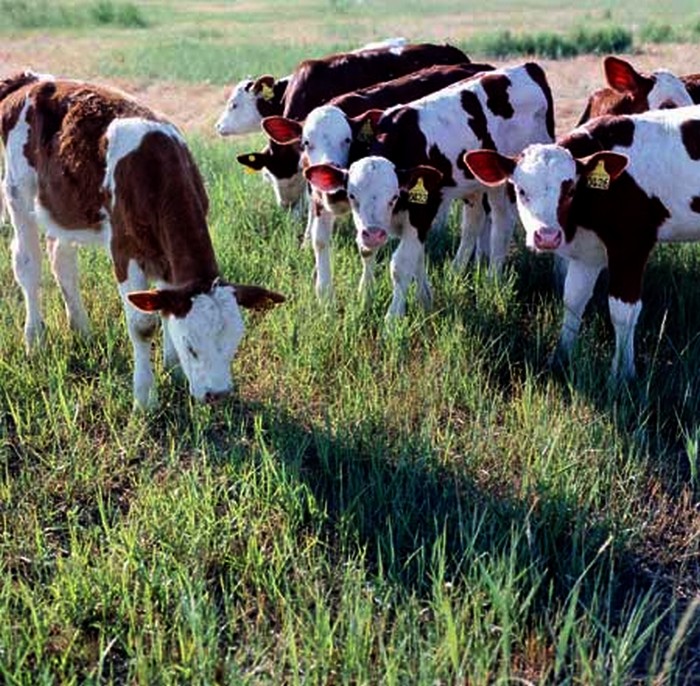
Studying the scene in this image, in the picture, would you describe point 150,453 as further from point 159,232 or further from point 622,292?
point 622,292

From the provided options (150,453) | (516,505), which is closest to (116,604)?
(150,453)

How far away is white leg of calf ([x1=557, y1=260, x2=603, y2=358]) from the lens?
5.93 metres

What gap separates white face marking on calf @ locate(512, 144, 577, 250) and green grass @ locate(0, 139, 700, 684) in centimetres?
68

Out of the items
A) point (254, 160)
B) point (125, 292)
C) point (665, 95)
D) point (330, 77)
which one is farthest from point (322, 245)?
point (665, 95)

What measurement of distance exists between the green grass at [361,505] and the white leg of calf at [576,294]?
0.16 metres

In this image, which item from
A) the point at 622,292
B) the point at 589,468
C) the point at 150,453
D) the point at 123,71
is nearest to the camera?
the point at 589,468

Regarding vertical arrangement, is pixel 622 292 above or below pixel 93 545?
above

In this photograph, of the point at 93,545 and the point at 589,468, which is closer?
the point at 93,545

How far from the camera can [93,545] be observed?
4086 mm

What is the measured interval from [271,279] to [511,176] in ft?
6.32

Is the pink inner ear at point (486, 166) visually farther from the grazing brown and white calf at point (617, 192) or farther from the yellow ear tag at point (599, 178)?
the yellow ear tag at point (599, 178)

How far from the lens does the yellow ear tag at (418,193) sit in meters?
6.12

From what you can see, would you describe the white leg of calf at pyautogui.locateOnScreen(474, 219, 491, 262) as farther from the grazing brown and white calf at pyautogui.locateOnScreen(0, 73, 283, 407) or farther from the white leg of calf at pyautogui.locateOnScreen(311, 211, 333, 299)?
the grazing brown and white calf at pyautogui.locateOnScreen(0, 73, 283, 407)

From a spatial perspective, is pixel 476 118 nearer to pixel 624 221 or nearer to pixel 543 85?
pixel 543 85
